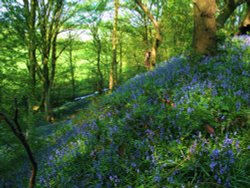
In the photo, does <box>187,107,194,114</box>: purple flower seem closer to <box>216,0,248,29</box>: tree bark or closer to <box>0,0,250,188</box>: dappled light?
<box>0,0,250,188</box>: dappled light

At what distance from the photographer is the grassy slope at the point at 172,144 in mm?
2947

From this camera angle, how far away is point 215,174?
2828 mm

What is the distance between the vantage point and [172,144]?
3.45m

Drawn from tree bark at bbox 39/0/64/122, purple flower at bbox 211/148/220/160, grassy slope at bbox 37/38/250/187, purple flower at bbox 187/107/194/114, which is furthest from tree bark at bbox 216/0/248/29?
tree bark at bbox 39/0/64/122

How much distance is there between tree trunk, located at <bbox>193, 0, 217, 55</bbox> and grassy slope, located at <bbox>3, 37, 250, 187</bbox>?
1.62 m

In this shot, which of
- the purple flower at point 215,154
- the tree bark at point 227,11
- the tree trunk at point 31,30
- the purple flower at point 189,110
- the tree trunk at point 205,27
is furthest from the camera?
the tree trunk at point 31,30

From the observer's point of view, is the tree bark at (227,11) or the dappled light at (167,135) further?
the tree bark at (227,11)

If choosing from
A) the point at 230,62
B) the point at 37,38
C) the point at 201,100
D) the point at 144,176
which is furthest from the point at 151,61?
the point at 144,176

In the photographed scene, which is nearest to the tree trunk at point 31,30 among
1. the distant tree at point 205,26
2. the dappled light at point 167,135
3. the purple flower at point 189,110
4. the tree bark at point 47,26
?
the tree bark at point 47,26

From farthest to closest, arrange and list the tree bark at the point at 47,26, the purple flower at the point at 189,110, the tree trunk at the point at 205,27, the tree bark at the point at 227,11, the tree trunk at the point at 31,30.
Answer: the tree bark at the point at 47,26 < the tree trunk at the point at 31,30 < the tree bark at the point at 227,11 < the tree trunk at the point at 205,27 < the purple flower at the point at 189,110

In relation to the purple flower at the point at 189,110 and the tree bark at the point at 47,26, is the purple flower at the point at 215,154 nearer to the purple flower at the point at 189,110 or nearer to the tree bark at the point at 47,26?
the purple flower at the point at 189,110

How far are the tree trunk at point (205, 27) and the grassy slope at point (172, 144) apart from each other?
162 cm

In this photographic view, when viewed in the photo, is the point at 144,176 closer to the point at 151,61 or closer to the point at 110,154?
the point at 110,154

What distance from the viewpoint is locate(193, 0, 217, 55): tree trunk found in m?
6.66
